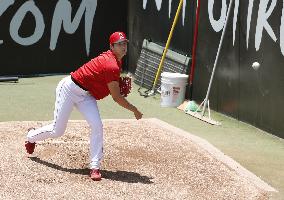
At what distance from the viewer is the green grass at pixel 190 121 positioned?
8.80m

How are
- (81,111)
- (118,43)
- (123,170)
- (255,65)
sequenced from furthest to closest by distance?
1. (255,65)
2. (123,170)
3. (81,111)
4. (118,43)

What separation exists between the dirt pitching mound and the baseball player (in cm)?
48

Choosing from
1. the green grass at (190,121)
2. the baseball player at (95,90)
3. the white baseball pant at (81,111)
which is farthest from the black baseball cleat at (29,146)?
the green grass at (190,121)

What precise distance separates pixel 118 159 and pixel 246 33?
4.14m

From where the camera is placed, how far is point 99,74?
7574mm

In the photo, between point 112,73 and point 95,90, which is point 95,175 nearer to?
point 95,90

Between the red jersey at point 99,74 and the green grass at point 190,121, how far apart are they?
7.90 ft

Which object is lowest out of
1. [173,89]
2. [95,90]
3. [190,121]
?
[190,121]

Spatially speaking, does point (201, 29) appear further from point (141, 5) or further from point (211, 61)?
point (141, 5)

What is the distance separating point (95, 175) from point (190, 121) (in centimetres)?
451

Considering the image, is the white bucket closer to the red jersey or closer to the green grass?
the green grass

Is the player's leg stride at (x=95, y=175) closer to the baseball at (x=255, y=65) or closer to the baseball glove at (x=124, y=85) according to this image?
the baseball glove at (x=124, y=85)

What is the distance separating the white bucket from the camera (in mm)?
13133

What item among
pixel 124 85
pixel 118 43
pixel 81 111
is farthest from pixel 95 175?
pixel 118 43
